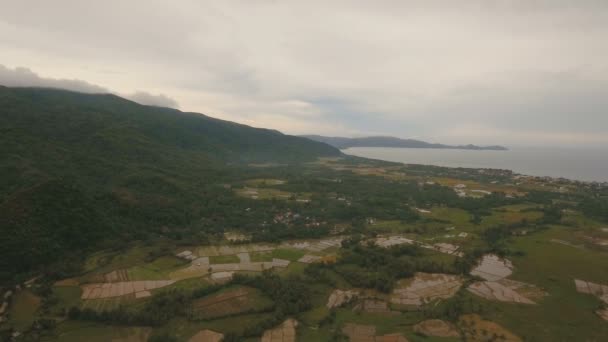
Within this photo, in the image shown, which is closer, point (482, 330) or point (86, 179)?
point (482, 330)

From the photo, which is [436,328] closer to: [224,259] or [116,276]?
[224,259]

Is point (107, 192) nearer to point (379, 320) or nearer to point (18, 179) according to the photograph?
point (18, 179)

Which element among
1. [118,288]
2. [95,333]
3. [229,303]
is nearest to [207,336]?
[229,303]

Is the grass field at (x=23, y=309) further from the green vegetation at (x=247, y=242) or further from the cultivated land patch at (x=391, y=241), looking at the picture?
the cultivated land patch at (x=391, y=241)

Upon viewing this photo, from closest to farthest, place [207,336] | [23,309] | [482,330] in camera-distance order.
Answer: [207,336] → [482,330] → [23,309]

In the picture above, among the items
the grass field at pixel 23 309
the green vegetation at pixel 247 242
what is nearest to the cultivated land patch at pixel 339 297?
the green vegetation at pixel 247 242

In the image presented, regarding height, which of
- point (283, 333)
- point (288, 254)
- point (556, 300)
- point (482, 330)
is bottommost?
point (283, 333)

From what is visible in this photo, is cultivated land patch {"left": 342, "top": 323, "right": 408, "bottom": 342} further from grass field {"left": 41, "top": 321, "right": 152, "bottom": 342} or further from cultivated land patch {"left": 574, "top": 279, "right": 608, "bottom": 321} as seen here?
cultivated land patch {"left": 574, "top": 279, "right": 608, "bottom": 321}
